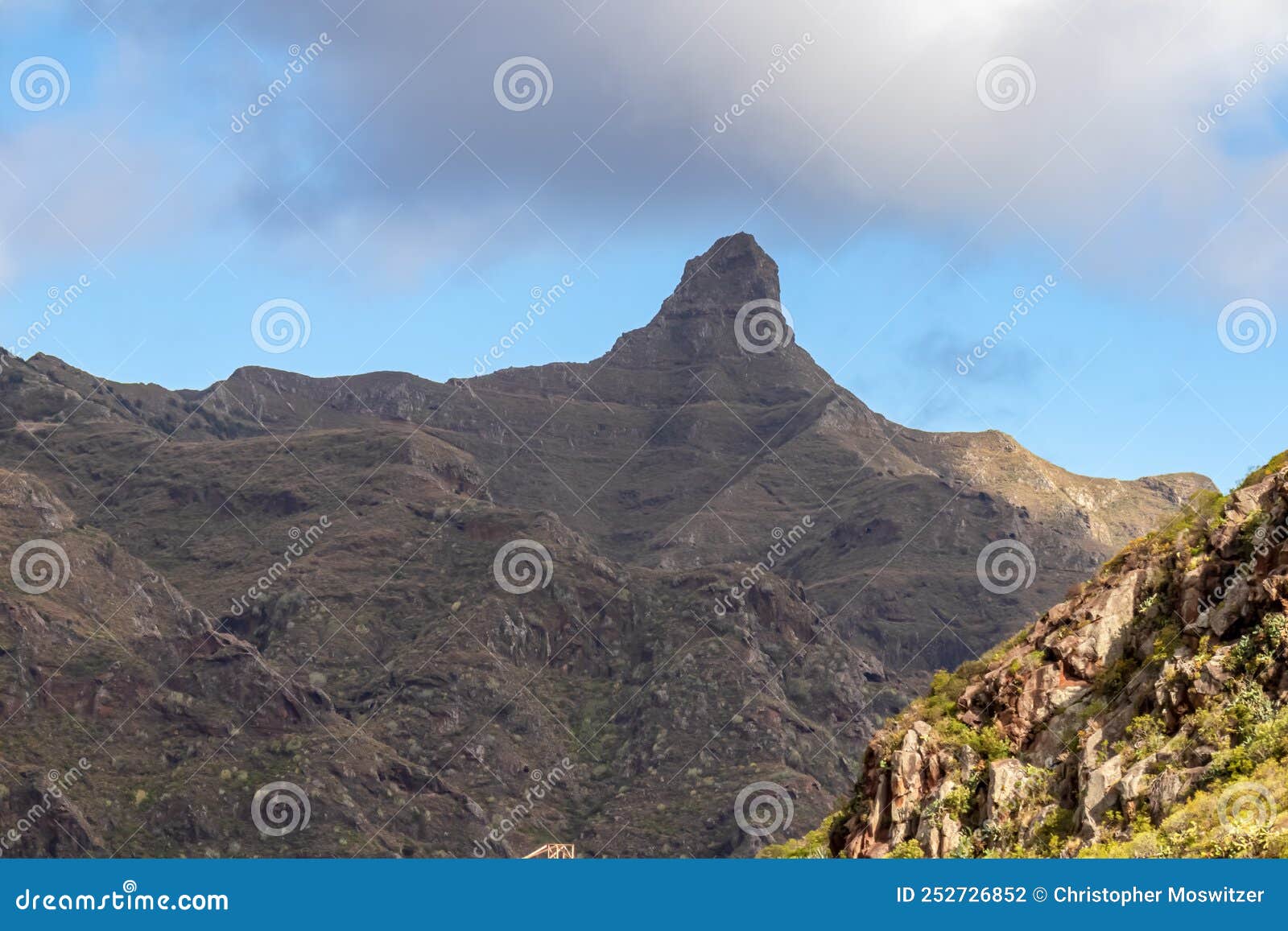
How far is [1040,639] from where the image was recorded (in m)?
42.8

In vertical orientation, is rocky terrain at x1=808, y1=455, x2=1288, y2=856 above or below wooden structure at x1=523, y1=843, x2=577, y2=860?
above

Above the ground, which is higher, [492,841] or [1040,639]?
[1040,639]

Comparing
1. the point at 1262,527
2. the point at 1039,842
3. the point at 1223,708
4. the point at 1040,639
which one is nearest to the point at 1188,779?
the point at 1223,708

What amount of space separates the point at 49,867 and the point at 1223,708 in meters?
22.9

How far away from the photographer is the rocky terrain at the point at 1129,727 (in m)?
30.1

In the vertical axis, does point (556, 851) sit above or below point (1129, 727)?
below

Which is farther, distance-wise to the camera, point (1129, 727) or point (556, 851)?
point (556, 851)

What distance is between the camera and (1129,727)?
34156 millimetres

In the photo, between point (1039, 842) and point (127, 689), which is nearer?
point (1039, 842)

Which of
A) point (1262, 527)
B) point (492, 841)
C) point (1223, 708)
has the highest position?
point (1262, 527)

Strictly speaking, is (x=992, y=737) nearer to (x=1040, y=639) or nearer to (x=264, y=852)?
(x=1040, y=639)

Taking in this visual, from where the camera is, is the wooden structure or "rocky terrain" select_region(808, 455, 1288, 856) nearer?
"rocky terrain" select_region(808, 455, 1288, 856)

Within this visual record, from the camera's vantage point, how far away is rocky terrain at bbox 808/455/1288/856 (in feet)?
98.6

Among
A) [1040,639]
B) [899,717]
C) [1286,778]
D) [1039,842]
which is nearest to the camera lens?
[1286,778]
